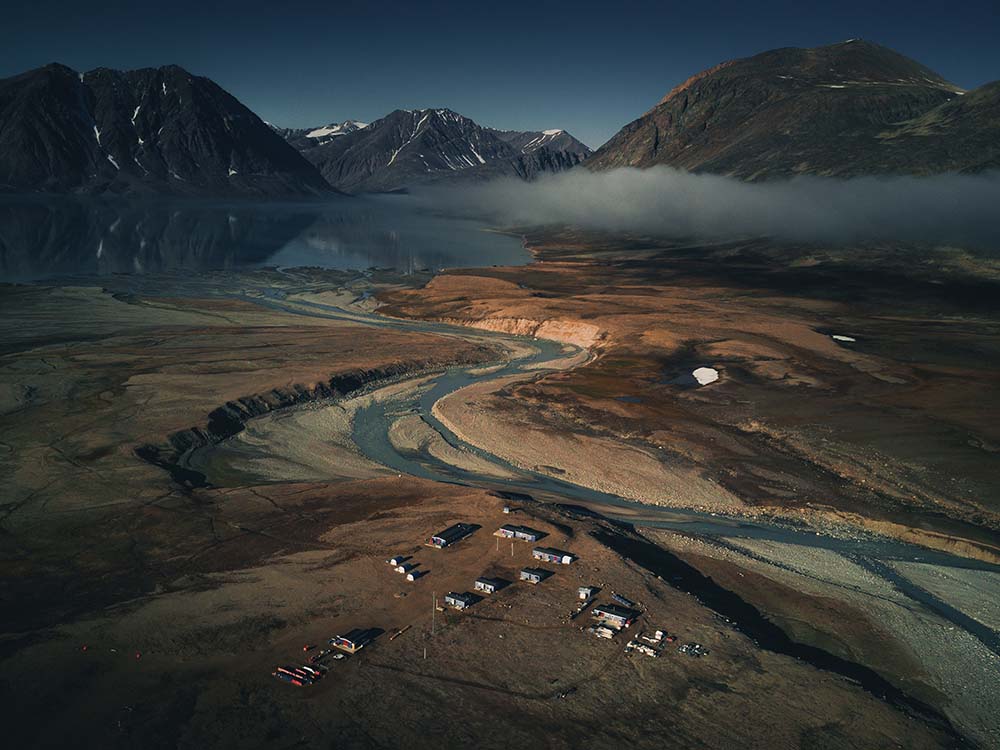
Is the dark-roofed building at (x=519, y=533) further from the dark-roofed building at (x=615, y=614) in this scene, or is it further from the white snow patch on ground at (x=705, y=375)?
the white snow patch on ground at (x=705, y=375)

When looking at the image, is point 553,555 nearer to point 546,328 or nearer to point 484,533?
point 484,533

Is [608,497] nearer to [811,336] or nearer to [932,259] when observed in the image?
[811,336]

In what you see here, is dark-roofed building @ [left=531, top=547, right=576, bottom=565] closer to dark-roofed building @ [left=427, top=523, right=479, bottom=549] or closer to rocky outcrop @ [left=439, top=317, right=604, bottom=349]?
dark-roofed building @ [left=427, top=523, right=479, bottom=549]

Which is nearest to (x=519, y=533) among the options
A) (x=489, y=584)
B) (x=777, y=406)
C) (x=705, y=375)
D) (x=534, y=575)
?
(x=534, y=575)

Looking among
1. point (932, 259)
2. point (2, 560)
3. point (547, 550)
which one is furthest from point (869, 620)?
point (932, 259)

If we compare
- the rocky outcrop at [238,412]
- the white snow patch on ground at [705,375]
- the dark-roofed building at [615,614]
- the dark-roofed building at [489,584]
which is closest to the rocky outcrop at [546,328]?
Answer: the white snow patch on ground at [705,375]

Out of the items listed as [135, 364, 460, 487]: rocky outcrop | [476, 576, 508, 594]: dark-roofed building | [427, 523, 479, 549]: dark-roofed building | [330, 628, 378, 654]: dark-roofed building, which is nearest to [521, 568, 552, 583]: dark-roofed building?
[476, 576, 508, 594]: dark-roofed building
